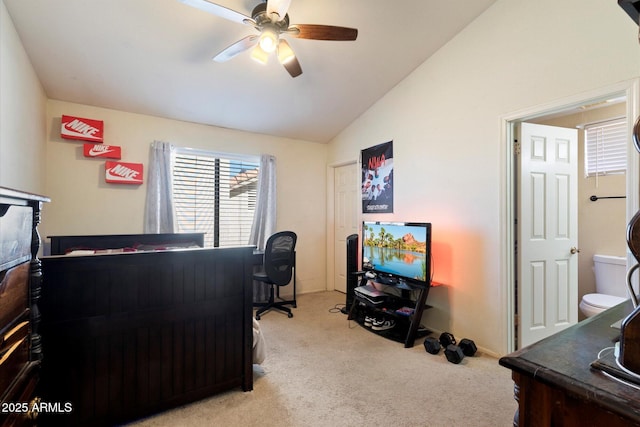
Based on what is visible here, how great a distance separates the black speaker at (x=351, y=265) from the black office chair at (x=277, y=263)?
2.33ft

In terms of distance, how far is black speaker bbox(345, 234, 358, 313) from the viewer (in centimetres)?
346

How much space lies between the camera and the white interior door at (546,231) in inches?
95.7

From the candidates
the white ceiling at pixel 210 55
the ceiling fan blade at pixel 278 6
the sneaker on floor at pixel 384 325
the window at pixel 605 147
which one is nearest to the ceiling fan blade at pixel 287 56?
the ceiling fan blade at pixel 278 6

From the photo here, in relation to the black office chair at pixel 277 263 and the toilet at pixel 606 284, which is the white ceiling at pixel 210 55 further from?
the toilet at pixel 606 284

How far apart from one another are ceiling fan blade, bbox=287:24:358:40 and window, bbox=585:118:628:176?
2.90m

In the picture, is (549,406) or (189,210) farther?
(189,210)

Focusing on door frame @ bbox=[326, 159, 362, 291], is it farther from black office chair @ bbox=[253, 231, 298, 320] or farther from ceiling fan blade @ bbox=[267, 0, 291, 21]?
ceiling fan blade @ bbox=[267, 0, 291, 21]

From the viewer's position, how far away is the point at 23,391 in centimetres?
101

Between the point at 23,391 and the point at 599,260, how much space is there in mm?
4317

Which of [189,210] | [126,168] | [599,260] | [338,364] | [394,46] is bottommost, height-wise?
[338,364]

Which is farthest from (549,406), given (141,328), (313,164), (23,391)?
(313,164)

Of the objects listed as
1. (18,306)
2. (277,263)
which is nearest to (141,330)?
(18,306)

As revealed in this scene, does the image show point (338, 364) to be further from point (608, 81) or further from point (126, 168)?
point (126, 168)

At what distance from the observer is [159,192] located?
3.38 meters
